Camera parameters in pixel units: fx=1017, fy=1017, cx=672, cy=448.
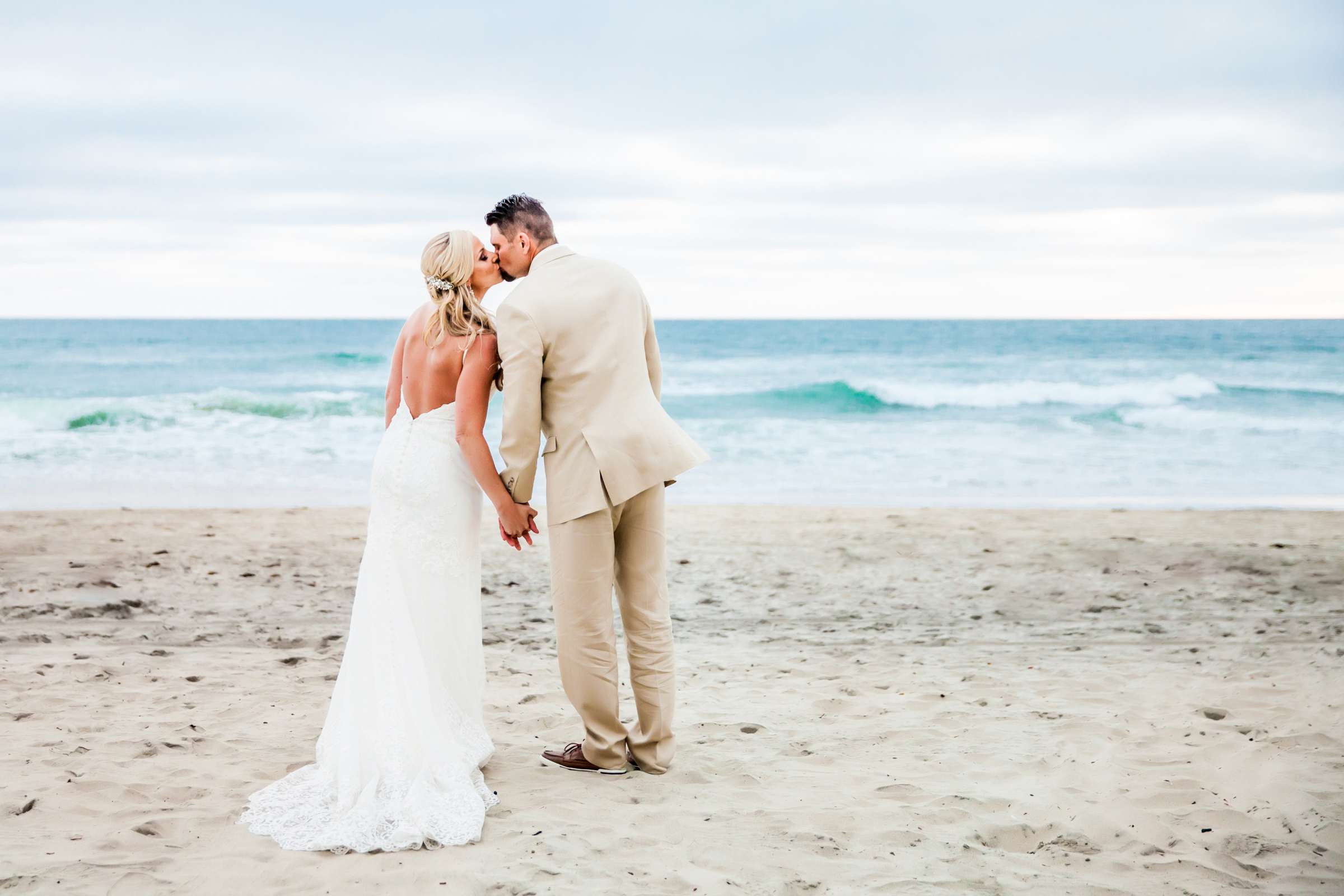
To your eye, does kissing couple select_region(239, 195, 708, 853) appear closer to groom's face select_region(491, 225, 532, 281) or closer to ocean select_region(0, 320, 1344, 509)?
groom's face select_region(491, 225, 532, 281)

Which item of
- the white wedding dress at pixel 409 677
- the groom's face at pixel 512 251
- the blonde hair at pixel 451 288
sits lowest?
the white wedding dress at pixel 409 677

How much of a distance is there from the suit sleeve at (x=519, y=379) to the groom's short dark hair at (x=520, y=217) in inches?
13.6

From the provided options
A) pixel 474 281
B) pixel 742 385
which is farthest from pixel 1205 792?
pixel 742 385

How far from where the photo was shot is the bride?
3293 millimetres

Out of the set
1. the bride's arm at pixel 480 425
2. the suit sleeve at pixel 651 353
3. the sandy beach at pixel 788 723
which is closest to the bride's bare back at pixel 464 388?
the bride's arm at pixel 480 425

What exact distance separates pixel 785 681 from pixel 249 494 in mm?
8671

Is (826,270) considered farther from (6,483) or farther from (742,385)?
(6,483)

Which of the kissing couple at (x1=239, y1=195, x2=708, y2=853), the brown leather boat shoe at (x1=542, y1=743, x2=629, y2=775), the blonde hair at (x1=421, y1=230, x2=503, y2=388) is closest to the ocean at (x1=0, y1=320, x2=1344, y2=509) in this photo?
the brown leather boat shoe at (x1=542, y1=743, x2=629, y2=775)

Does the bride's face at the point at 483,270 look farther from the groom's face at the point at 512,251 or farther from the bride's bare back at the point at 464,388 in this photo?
the bride's bare back at the point at 464,388

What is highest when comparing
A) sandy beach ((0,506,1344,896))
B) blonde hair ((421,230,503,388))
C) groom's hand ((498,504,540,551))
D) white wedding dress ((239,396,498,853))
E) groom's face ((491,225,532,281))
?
groom's face ((491,225,532,281))

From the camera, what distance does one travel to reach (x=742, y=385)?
27672mm

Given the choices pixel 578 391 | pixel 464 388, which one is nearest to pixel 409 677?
pixel 464 388

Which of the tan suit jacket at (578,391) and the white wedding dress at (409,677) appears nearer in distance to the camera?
the white wedding dress at (409,677)

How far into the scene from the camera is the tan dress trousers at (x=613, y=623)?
3541 mm
